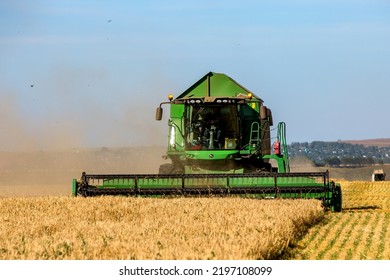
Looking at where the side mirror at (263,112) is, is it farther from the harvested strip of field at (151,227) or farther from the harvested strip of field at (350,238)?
the harvested strip of field at (350,238)

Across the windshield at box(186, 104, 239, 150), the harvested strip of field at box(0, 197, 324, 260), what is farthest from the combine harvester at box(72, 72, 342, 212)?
the harvested strip of field at box(0, 197, 324, 260)

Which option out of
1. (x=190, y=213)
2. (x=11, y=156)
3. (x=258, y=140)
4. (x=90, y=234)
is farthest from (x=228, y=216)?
(x=11, y=156)

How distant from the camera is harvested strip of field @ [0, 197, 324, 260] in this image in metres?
8.25

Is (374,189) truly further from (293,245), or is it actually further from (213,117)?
(293,245)

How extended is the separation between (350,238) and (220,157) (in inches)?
233

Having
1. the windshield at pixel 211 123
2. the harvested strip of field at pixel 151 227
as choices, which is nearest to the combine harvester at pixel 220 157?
the windshield at pixel 211 123

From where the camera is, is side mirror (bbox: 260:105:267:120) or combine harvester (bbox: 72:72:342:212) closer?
combine harvester (bbox: 72:72:342:212)

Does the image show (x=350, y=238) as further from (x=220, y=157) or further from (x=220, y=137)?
(x=220, y=137)

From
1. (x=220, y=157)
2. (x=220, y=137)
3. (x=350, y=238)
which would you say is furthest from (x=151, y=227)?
(x=220, y=137)

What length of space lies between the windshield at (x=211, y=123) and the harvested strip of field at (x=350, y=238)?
312cm

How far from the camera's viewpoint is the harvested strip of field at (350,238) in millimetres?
10148

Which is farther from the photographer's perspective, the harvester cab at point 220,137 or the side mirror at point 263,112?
the harvester cab at point 220,137

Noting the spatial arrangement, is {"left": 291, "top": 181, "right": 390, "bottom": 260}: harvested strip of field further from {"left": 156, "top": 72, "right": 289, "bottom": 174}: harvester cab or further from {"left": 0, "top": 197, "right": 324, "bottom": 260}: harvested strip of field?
{"left": 156, "top": 72, "right": 289, "bottom": 174}: harvester cab

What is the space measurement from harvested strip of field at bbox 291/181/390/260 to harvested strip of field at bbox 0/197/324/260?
10.2 inches
